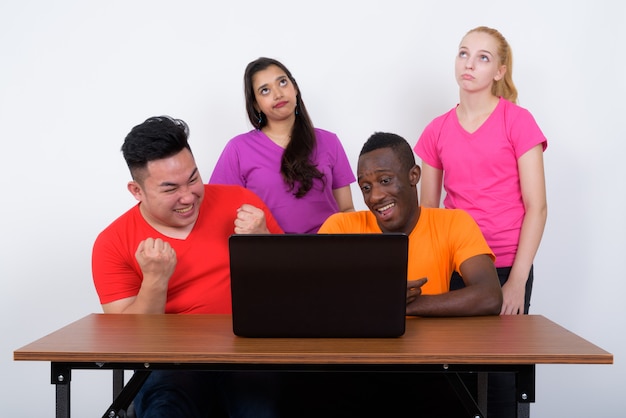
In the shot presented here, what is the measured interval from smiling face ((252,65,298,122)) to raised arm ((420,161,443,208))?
599 millimetres

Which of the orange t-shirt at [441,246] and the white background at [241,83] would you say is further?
the white background at [241,83]

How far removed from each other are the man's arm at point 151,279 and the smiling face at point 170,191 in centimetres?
21

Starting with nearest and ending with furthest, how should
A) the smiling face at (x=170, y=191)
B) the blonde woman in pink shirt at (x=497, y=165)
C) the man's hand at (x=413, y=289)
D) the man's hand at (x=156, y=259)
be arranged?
the man's hand at (x=413, y=289)
the man's hand at (x=156, y=259)
the smiling face at (x=170, y=191)
the blonde woman in pink shirt at (x=497, y=165)

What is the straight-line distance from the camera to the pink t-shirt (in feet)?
8.79

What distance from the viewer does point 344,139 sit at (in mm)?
3600

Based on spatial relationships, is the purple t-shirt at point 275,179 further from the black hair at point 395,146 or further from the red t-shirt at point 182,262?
the black hair at point 395,146

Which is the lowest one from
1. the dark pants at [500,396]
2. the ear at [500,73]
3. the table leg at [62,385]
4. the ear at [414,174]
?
the dark pants at [500,396]

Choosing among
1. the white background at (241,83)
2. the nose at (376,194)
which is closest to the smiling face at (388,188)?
the nose at (376,194)

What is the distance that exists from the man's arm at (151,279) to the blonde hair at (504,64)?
149 centimetres

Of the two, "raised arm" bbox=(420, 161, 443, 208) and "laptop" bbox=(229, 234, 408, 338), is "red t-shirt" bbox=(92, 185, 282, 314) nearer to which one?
"laptop" bbox=(229, 234, 408, 338)

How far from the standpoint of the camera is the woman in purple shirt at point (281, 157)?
9.38 feet

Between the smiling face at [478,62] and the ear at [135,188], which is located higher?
the smiling face at [478,62]

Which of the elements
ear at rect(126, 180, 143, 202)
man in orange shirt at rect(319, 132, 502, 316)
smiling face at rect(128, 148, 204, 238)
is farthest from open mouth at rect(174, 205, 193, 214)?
man in orange shirt at rect(319, 132, 502, 316)

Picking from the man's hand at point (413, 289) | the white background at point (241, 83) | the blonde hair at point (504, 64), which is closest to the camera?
the man's hand at point (413, 289)
